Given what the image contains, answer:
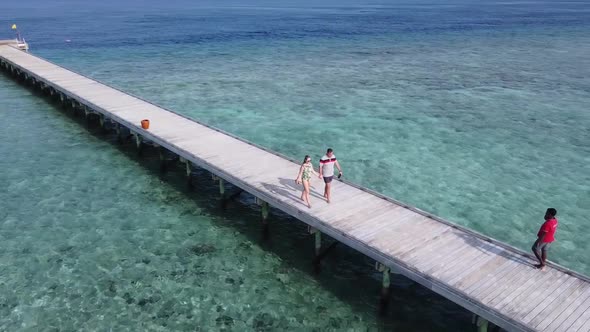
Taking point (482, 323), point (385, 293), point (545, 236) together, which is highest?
point (545, 236)

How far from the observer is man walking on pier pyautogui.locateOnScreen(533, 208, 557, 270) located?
37.2 feet

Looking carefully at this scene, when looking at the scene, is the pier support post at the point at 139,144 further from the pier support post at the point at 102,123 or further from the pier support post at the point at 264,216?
the pier support post at the point at 264,216

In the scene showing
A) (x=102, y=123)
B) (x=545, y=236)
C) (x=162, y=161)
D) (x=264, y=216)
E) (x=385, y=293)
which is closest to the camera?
(x=545, y=236)

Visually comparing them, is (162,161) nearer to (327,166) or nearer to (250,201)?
(250,201)

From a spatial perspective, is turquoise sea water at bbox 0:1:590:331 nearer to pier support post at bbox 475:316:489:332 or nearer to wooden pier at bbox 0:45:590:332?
pier support post at bbox 475:316:489:332

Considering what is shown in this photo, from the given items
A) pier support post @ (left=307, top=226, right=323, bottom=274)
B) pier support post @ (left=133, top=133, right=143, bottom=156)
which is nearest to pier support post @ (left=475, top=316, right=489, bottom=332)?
pier support post @ (left=307, top=226, right=323, bottom=274)

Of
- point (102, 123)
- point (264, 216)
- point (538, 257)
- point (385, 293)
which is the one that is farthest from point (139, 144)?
point (538, 257)

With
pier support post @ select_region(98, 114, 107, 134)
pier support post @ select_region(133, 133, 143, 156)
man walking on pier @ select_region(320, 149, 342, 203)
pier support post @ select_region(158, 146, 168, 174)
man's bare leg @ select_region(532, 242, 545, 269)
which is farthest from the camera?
pier support post @ select_region(98, 114, 107, 134)

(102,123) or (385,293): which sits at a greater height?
(102,123)

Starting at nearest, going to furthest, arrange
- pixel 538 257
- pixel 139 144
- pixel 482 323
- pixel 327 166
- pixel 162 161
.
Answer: pixel 482 323
pixel 538 257
pixel 327 166
pixel 162 161
pixel 139 144

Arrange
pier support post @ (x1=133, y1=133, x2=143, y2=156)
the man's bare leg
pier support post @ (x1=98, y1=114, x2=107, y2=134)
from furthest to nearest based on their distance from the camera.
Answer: pier support post @ (x1=98, y1=114, x2=107, y2=134), pier support post @ (x1=133, y1=133, x2=143, y2=156), the man's bare leg

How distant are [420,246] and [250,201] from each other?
9152 millimetres

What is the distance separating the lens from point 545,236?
37.9 feet

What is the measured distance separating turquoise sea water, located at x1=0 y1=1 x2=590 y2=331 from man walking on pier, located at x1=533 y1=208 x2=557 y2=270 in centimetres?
283
